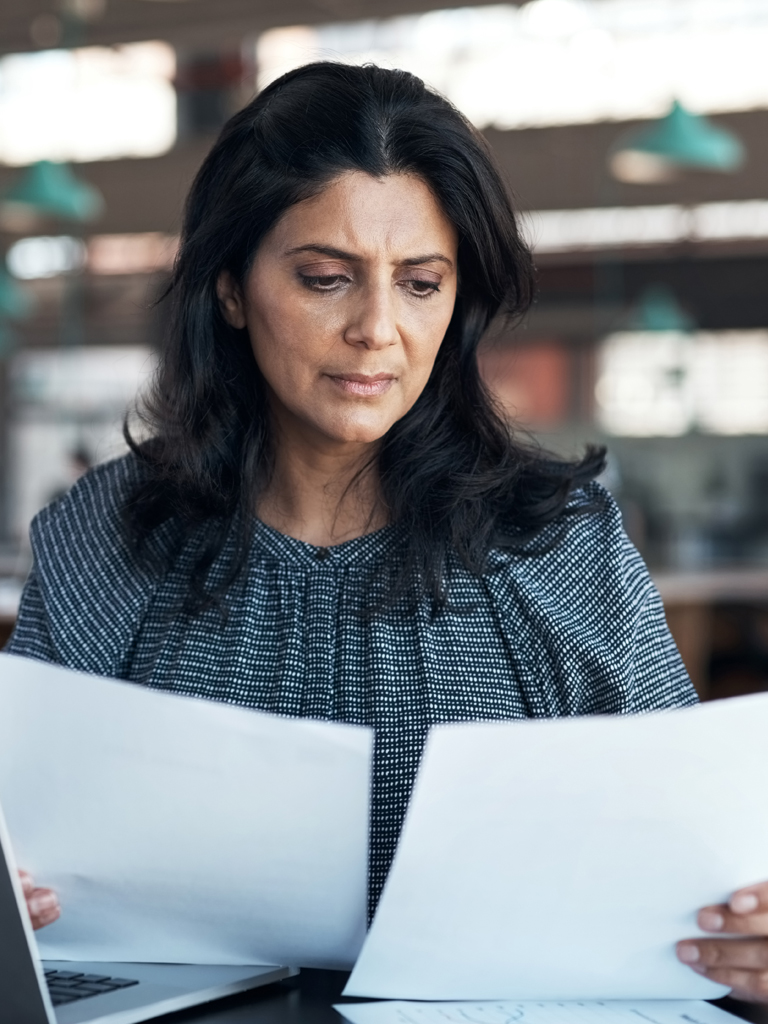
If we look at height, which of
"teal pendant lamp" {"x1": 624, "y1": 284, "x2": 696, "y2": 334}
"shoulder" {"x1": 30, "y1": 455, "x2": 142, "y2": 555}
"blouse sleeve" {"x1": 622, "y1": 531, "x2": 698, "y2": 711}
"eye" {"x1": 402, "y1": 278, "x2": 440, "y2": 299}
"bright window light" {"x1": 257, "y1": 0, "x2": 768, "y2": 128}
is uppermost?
"bright window light" {"x1": 257, "y1": 0, "x2": 768, "y2": 128}

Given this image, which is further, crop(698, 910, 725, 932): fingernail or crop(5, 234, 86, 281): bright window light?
crop(5, 234, 86, 281): bright window light

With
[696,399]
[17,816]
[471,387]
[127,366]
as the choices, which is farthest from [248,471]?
[127,366]

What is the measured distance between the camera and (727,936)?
36.1 inches

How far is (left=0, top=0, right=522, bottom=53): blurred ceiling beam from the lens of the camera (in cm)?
606

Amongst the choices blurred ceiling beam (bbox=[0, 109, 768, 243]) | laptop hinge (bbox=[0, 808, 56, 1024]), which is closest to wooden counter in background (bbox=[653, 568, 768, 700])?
blurred ceiling beam (bbox=[0, 109, 768, 243])

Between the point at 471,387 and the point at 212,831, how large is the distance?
2.39ft

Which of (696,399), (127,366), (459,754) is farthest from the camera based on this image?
(127,366)

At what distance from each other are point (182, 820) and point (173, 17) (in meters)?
5.99

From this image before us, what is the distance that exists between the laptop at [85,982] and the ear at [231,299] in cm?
72

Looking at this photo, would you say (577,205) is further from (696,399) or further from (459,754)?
(459,754)

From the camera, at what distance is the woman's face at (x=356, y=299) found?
125 cm

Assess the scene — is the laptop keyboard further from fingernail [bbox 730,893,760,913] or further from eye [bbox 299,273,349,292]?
eye [bbox 299,273,349,292]

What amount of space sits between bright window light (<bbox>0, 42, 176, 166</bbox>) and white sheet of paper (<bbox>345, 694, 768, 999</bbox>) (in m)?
6.44

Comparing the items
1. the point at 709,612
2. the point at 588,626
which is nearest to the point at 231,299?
the point at 588,626
